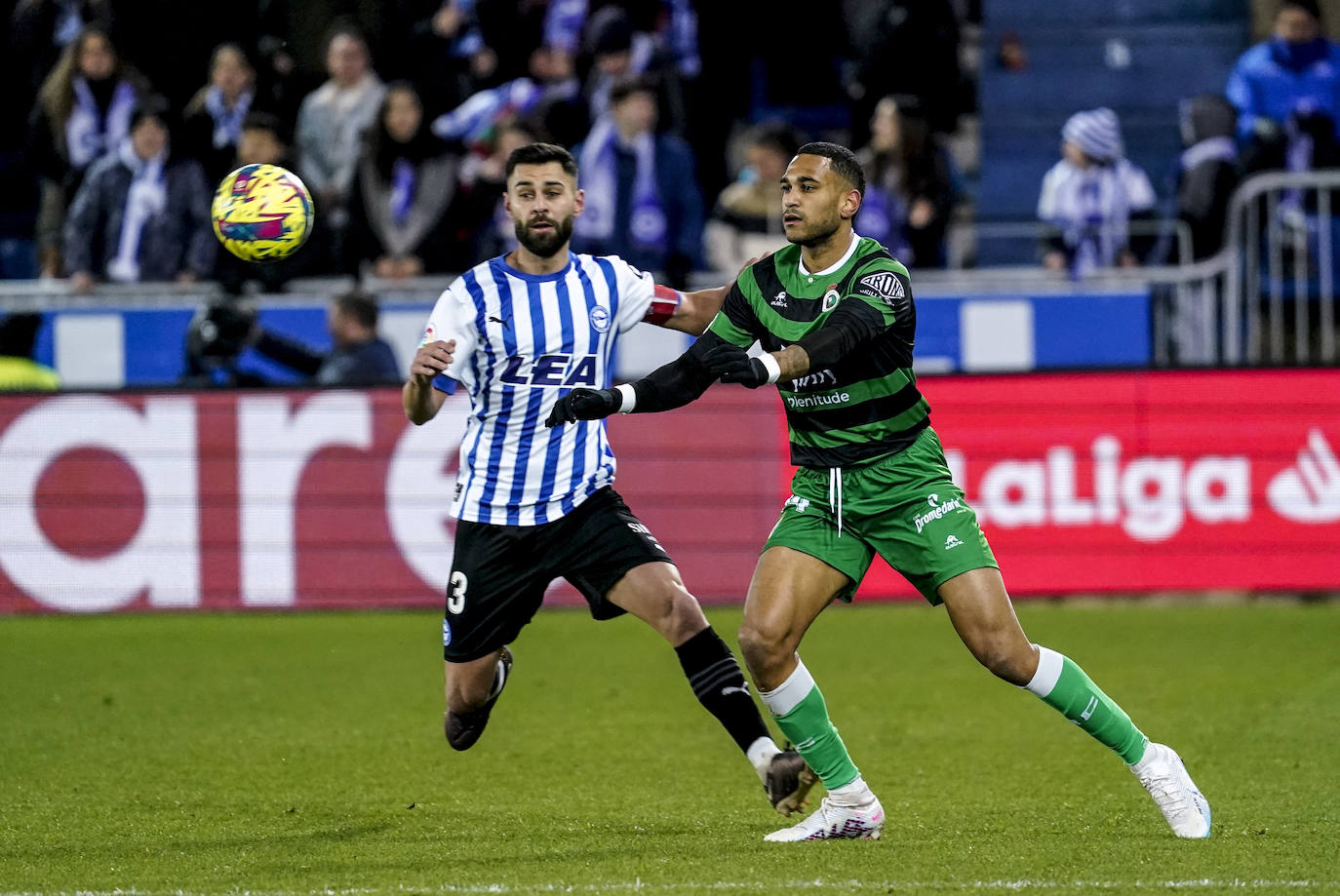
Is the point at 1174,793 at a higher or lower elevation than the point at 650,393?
lower

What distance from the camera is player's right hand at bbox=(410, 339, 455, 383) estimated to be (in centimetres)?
580

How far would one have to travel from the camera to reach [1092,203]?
12867 mm

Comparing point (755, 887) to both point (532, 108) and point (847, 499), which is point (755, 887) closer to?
point (847, 499)

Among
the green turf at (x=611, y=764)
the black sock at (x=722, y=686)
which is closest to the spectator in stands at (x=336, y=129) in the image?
the green turf at (x=611, y=764)

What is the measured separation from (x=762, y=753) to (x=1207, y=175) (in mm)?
8076

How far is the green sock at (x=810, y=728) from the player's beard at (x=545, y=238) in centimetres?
164

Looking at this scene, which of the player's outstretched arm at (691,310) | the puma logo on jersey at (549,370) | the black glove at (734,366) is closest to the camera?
the black glove at (734,366)

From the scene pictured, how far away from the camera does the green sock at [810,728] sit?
5.68 metres

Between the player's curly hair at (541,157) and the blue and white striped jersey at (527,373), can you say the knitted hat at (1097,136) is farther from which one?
the player's curly hair at (541,157)

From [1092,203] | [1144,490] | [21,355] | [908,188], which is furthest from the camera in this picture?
[1092,203]

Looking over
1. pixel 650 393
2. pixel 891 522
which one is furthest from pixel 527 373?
pixel 891 522

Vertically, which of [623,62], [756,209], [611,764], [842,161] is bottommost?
[611,764]

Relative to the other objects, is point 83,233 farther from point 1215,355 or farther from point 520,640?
point 1215,355

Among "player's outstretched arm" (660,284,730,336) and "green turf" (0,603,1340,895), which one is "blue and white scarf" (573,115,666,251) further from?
"player's outstretched arm" (660,284,730,336)
